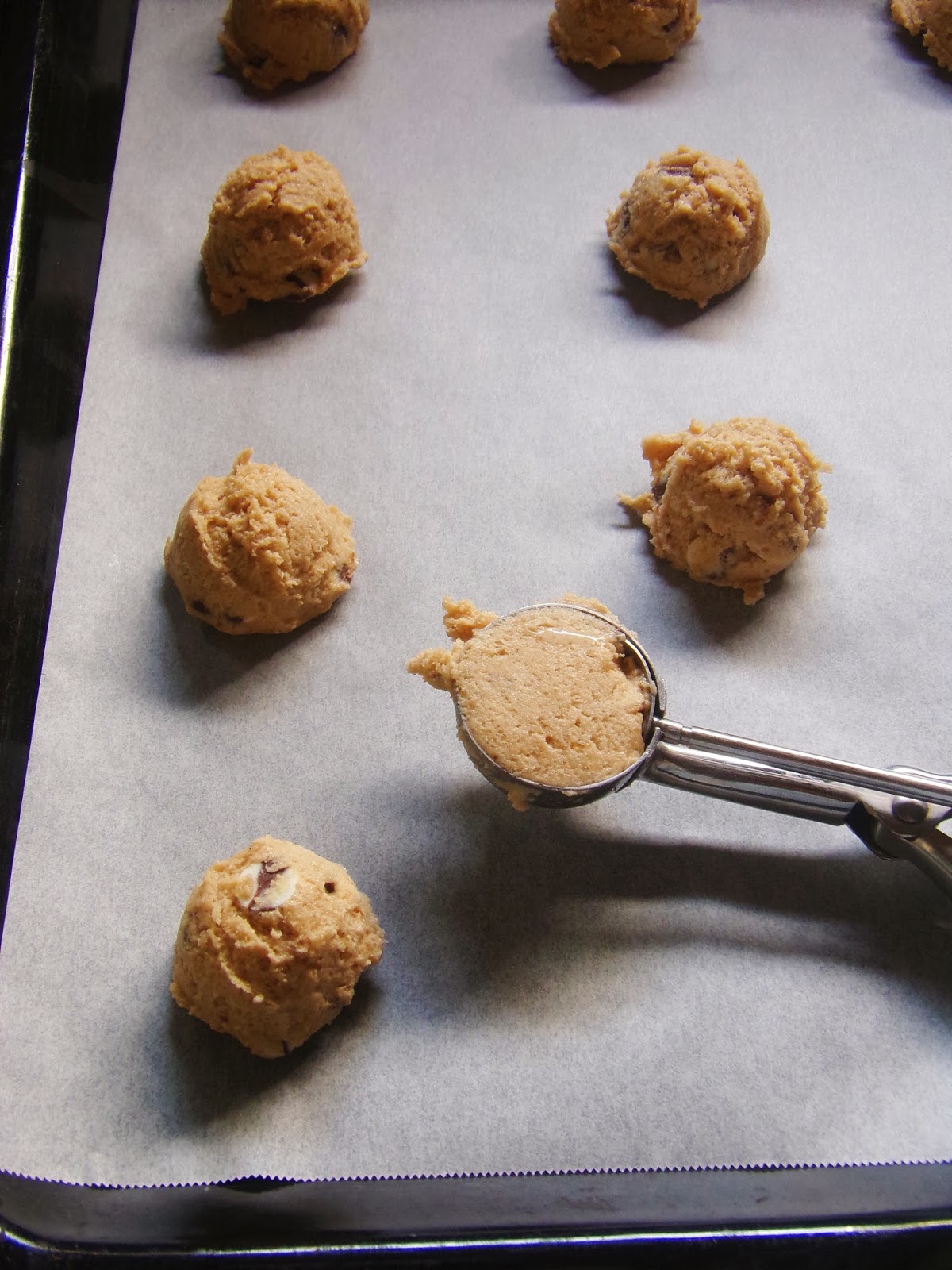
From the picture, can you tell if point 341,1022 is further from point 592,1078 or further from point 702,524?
point 702,524

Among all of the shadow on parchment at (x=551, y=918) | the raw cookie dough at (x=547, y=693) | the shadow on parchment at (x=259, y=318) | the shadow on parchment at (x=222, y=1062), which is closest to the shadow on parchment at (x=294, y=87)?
the shadow on parchment at (x=259, y=318)

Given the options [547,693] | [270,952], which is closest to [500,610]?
[547,693]

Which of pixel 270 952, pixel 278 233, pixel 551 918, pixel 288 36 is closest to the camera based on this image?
pixel 270 952

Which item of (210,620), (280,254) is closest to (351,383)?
(280,254)

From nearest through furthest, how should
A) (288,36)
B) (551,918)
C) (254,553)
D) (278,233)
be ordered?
(551,918)
(254,553)
(278,233)
(288,36)

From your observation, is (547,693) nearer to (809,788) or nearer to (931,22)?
(809,788)

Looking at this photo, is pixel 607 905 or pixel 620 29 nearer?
pixel 607 905
